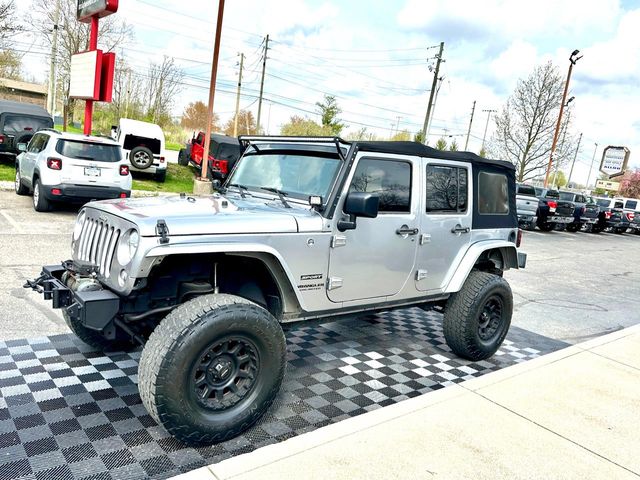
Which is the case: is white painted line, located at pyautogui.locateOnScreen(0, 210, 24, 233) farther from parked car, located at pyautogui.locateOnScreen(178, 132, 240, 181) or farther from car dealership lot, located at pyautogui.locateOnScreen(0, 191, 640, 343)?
parked car, located at pyautogui.locateOnScreen(178, 132, 240, 181)

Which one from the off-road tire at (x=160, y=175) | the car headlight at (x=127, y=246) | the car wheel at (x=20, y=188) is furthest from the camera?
the off-road tire at (x=160, y=175)

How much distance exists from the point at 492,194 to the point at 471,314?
1287mm

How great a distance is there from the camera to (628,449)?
3.21 metres

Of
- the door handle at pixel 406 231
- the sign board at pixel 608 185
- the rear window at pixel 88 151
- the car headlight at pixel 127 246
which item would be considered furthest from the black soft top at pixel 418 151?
the sign board at pixel 608 185

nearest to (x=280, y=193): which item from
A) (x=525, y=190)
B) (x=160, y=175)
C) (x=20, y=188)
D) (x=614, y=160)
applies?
(x=20, y=188)

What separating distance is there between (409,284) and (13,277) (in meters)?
4.82

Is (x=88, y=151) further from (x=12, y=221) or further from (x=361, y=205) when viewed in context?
(x=361, y=205)

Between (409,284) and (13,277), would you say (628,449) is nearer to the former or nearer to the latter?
(409,284)

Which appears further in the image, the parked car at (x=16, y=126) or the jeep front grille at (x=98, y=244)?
the parked car at (x=16, y=126)

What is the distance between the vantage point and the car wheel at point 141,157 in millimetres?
17000

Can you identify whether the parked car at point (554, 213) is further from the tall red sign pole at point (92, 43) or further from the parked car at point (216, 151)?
the tall red sign pole at point (92, 43)

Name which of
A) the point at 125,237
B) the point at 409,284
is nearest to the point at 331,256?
the point at 409,284

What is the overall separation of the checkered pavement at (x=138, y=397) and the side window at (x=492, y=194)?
1515 millimetres

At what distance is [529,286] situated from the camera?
9398 mm
